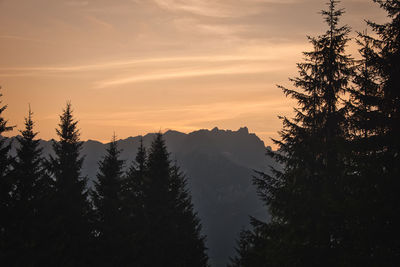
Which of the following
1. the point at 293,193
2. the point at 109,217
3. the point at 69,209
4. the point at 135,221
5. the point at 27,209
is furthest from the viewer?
the point at 135,221

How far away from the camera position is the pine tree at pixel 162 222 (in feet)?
84.1

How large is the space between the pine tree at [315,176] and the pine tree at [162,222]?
804cm

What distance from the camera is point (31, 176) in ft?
64.4

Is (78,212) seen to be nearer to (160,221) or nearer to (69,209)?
(69,209)

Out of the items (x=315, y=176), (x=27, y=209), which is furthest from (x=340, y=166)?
(x=27, y=209)

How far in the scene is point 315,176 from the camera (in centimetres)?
1593

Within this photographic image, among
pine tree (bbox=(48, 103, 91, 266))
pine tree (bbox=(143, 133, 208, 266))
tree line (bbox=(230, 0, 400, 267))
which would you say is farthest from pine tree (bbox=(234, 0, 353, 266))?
pine tree (bbox=(48, 103, 91, 266))

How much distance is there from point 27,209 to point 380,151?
16489mm

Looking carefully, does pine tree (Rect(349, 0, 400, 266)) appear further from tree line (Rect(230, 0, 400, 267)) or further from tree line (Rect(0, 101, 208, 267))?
tree line (Rect(0, 101, 208, 267))

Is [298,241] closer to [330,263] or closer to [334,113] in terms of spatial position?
[330,263]

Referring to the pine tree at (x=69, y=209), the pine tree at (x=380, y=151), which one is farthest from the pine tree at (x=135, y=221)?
the pine tree at (x=380, y=151)

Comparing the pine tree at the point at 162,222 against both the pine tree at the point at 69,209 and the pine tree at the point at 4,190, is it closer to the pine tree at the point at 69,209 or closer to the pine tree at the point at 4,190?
the pine tree at the point at 69,209

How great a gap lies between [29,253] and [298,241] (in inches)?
509

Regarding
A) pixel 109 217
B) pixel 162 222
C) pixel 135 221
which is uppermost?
pixel 109 217
